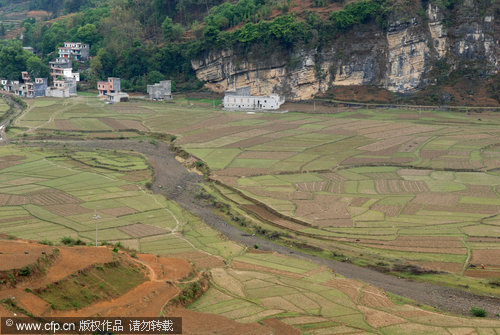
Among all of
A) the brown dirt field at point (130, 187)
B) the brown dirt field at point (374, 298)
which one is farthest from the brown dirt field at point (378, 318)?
the brown dirt field at point (130, 187)

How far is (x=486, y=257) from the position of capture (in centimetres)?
4091

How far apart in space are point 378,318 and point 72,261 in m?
14.2

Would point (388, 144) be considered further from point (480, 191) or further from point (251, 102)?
point (251, 102)

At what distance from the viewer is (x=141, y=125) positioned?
82.8 meters

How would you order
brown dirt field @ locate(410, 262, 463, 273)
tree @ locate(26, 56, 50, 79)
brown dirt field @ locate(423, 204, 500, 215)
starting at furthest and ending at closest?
1. tree @ locate(26, 56, 50, 79)
2. brown dirt field @ locate(423, 204, 500, 215)
3. brown dirt field @ locate(410, 262, 463, 273)

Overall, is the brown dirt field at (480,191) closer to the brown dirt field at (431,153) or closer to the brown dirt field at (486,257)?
the brown dirt field at (431,153)

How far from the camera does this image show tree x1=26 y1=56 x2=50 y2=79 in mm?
107562

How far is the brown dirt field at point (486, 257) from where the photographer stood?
4025 cm

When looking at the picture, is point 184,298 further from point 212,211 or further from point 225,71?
point 225,71

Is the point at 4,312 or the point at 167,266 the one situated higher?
the point at 4,312

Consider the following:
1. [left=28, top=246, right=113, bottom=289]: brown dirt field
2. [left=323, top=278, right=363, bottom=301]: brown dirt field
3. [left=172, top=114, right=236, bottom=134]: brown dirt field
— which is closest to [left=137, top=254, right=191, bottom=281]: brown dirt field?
[left=28, top=246, right=113, bottom=289]: brown dirt field

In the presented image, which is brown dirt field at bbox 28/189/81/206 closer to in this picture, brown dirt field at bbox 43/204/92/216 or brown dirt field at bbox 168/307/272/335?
brown dirt field at bbox 43/204/92/216

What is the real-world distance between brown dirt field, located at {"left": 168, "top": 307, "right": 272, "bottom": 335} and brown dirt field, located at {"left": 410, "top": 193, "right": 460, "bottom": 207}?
25.7 m

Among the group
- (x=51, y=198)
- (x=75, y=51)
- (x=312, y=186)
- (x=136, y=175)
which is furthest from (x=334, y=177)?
(x=75, y=51)
